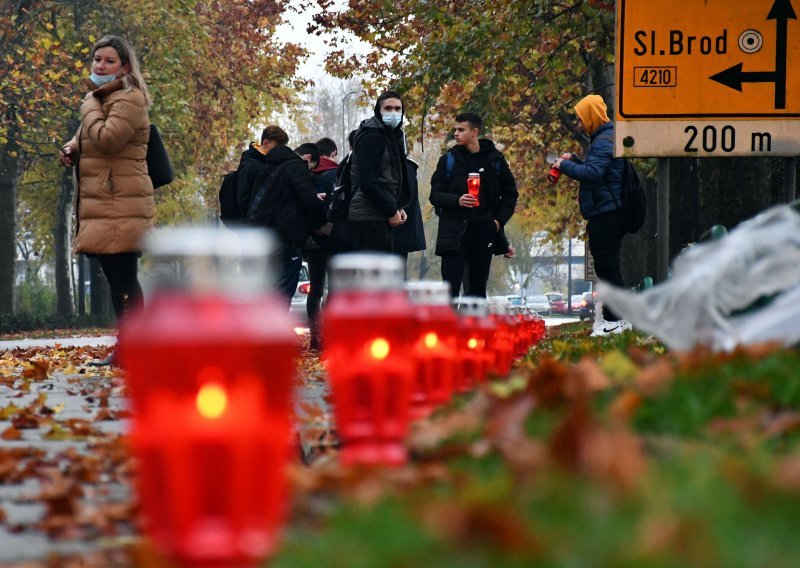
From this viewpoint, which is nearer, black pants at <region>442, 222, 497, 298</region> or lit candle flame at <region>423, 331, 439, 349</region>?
lit candle flame at <region>423, 331, 439, 349</region>

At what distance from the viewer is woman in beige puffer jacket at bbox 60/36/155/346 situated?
11289mm

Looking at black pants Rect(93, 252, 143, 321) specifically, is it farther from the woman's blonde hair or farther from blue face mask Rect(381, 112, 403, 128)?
blue face mask Rect(381, 112, 403, 128)

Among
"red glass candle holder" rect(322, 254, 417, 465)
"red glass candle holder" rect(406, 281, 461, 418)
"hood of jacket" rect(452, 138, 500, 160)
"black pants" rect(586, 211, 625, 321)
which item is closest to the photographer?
"red glass candle holder" rect(322, 254, 417, 465)

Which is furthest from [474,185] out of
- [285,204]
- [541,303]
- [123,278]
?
[541,303]

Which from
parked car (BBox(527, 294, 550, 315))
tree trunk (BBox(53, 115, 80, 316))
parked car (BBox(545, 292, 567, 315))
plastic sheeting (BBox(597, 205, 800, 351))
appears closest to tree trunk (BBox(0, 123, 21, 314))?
tree trunk (BBox(53, 115, 80, 316))

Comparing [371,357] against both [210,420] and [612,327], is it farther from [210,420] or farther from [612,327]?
[612,327]

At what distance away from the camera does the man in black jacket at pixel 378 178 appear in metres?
13.1

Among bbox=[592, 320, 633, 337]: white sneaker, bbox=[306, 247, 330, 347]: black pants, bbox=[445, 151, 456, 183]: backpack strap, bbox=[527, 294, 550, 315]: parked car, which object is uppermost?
bbox=[445, 151, 456, 183]: backpack strap

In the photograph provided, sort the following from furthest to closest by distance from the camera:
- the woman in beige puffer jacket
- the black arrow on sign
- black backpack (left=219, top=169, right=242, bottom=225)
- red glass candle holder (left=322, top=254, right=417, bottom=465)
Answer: black backpack (left=219, top=169, right=242, bottom=225), the black arrow on sign, the woman in beige puffer jacket, red glass candle holder (left=322, top=254, right=417, bottom=465)

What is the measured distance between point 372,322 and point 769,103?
27.9 feet

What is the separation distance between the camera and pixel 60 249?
42.3 metres

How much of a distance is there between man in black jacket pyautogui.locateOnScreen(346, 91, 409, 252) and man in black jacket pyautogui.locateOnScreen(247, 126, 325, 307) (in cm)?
137

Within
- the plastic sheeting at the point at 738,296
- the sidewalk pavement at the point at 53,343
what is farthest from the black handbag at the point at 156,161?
the sidewalk pavement at the point at 53,343

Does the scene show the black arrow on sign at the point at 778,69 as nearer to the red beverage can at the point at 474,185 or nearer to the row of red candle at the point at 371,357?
the red beverage can at the point at 474,185
